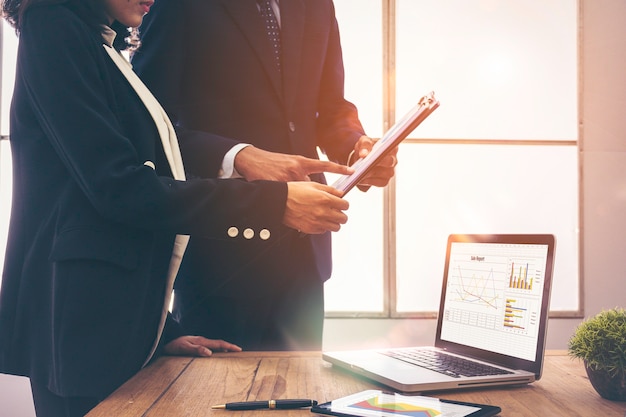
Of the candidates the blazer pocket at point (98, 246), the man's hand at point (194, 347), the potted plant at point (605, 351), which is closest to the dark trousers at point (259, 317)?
the man's hand at point (194, 347)

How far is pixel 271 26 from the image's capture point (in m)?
1.71

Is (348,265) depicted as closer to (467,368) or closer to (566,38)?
(566,38)

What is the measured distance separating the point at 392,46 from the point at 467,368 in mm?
2476

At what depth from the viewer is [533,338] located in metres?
0.98

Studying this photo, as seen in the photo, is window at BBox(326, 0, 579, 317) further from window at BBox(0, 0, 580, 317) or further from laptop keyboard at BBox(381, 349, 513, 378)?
laptop keyboard at BBox(381, 349, 513, 378)

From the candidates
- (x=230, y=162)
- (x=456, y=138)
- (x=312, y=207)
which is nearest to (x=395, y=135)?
(x=312, y=207)

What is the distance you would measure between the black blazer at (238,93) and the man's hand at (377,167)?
0.09m

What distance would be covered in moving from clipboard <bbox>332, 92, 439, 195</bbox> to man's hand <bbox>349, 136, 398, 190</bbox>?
209 millimetres

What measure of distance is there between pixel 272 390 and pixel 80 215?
441 mm

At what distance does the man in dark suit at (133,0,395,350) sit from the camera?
1.55m

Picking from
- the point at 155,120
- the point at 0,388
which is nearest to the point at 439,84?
the point at 155,120

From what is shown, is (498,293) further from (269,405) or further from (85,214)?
(85,214)

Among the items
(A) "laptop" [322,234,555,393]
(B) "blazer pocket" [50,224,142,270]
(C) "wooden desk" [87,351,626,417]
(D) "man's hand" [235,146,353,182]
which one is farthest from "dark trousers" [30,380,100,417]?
(D) "man's hand" [235,146,353,182]

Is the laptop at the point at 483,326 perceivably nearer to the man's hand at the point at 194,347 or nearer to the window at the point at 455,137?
the man's hand at the point at 194,347
